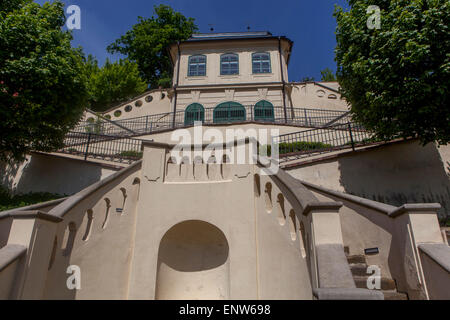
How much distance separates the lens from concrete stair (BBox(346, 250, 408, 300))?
4570 mm

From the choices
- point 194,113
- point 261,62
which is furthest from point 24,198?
point 261,62

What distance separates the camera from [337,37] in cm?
1012

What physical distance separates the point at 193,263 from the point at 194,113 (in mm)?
16534

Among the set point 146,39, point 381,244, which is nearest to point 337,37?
point 381,244

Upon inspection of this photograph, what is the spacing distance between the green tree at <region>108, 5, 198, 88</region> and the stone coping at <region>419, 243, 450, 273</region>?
3027 cm

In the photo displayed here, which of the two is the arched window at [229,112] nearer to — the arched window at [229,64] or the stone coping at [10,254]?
the arched window at [229,64]

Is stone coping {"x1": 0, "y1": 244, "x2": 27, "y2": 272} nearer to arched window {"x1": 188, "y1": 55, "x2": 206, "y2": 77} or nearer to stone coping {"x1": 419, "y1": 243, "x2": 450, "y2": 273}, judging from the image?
stone coping {"x1": 419, "y1": 243, "x2": 450, "y2": 273}

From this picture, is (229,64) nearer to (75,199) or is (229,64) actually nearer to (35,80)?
(35,80)

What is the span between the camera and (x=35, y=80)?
9.39 meters

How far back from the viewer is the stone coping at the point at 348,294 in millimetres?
3143

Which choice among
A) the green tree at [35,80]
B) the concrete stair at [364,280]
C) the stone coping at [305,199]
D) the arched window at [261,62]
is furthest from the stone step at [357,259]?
the arched window at [261,62]

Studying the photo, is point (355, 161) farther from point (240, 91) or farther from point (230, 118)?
point (240, 91)

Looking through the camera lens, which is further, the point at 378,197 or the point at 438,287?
the point at 378,197

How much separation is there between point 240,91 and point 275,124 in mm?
6480
